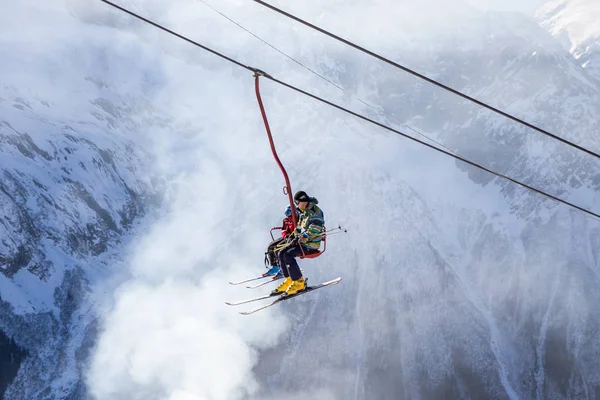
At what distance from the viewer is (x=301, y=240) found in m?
16.9

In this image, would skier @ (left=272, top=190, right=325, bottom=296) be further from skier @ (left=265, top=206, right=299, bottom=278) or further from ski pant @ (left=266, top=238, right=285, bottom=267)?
ski pant @ (left=266, top=238, right=285, bottom=267)

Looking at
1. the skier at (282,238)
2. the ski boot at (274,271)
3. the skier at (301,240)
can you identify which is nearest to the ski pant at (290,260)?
the skier at (301,240)

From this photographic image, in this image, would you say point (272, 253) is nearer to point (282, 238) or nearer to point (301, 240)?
point (282, 238)

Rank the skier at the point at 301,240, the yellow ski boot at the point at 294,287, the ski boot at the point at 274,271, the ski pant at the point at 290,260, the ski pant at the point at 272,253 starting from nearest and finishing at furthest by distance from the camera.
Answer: the skier at the point at 301,240 < the ski pant at the point at 290,260 < the yellow ski boot at the point at 294,287 < the ski pant at the point at 272,253 < the ski boot at the point at 274,271

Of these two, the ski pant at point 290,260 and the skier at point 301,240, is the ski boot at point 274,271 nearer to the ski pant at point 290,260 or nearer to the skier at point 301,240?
the skier at point 301,240

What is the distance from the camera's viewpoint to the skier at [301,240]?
53.8ft

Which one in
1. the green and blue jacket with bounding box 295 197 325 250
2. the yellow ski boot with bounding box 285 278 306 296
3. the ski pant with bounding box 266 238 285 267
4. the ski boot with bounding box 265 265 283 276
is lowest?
the ski boot with bounding box 265 265 283 276

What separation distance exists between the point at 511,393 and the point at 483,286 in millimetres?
41815

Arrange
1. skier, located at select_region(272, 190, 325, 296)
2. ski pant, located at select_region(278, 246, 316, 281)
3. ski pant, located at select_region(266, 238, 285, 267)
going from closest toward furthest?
1. skier, located at select_region(272, 190, 325, 296)
2. ski pant, located at select_region(278, 246, 316, 281)
3. ski pant, located at select_region(266, 238, 285, 267)

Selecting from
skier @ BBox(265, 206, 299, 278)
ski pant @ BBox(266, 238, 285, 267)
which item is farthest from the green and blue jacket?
ski pant @ BBox(266, 238, 285, 267)

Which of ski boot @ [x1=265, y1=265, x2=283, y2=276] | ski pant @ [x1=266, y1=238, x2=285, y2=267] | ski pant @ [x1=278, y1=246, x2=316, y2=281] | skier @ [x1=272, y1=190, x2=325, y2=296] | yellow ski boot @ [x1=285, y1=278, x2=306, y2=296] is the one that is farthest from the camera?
ski boot @ [x1=265, y1=265, x2=283, y2=276]

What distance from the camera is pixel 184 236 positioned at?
Answer: 193 meters

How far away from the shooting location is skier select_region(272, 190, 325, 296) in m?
16.4

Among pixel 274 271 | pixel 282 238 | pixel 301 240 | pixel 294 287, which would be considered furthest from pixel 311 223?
pixel 274 271
